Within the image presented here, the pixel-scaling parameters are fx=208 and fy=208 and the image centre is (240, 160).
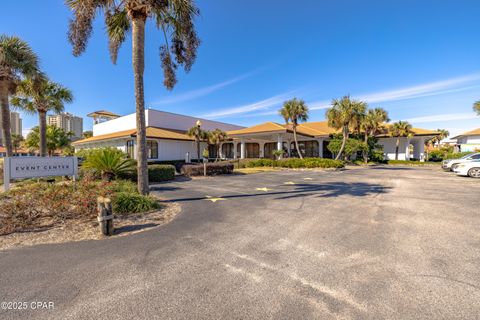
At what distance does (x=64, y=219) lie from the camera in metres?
5.96

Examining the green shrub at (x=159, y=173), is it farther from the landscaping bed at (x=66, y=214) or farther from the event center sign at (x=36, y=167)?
the landscaping bed at (x=66, y=214)

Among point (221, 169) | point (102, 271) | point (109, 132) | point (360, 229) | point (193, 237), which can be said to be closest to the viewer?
point (102, 271)

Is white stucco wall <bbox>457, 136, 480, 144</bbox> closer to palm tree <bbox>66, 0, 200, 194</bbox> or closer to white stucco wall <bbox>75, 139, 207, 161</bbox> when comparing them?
white stucco wall <bbox>75, 139, 207, 161</bbox>

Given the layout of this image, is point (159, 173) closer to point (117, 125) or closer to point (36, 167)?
point (36, 167)

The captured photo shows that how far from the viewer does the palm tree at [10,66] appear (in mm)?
12234

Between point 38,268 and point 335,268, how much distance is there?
5.02 meters

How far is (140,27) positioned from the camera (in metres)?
7.89

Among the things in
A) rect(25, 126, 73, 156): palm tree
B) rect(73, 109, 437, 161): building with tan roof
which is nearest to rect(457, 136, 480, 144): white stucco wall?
rect(73, 109, 437, 161): building with tan roof

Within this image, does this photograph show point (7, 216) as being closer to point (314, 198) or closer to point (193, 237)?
point (193, 237)

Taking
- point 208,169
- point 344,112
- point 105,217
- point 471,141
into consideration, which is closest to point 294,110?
point 344,112

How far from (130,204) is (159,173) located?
7800 mm

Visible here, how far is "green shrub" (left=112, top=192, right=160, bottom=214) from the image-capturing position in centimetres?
669

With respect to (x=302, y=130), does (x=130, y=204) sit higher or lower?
lower

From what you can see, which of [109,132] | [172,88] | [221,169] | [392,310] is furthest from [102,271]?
[109,132]
